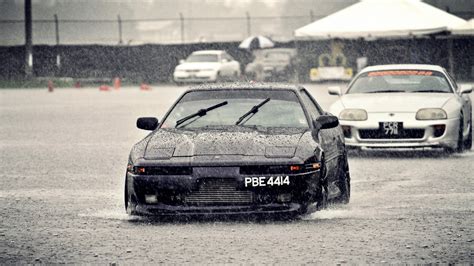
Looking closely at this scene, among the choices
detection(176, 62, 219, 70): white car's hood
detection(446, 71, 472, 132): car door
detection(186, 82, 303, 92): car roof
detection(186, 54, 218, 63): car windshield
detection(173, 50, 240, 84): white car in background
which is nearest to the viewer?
detection(186, 82, 303, 92): car roof

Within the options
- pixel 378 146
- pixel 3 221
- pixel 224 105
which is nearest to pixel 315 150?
pixel 224 105

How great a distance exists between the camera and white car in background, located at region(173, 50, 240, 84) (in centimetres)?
4462

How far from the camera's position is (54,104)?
103 ft

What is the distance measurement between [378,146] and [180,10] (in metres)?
39.7

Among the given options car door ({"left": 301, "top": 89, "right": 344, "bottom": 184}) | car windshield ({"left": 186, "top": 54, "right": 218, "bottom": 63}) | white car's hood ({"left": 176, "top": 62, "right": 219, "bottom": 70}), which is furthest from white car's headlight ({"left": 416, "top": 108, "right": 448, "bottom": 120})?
car windshield ({"left": 186, "top": 54, "right": 218, "bottom": 63})

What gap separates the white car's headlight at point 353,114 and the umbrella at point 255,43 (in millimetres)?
34045

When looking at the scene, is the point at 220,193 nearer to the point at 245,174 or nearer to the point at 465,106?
the point at 245,174

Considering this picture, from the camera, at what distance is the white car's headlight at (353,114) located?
621 inches

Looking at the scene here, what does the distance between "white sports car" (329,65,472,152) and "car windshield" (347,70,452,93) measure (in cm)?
2

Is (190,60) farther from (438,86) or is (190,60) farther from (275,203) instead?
(275,203)

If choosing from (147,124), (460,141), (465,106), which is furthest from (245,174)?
(465,106)

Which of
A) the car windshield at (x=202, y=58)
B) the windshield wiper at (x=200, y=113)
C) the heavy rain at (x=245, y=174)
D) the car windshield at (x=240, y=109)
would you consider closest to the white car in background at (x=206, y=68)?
the car windshield at (x=202, y=58)

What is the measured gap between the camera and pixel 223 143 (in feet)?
31.8

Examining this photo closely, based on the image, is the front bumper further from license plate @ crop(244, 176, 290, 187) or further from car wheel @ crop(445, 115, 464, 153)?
car wheel @ crop(445, 115, 464, 153)
